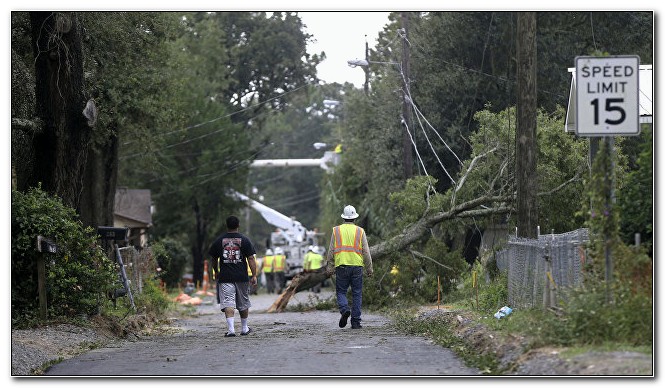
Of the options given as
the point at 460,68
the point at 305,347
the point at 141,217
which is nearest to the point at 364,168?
the point at 460,68

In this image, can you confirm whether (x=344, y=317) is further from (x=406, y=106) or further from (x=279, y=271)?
(x=279, y=271)

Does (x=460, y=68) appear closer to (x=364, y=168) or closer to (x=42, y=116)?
(x=364, y=168)

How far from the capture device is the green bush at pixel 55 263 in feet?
53.7

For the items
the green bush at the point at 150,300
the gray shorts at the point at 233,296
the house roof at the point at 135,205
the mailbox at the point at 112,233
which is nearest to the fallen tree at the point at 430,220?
the green bush at the point at 150,300

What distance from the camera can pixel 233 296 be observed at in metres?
16.8

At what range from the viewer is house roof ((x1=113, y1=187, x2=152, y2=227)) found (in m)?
43.3

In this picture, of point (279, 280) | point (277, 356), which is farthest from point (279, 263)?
point (277, 356)

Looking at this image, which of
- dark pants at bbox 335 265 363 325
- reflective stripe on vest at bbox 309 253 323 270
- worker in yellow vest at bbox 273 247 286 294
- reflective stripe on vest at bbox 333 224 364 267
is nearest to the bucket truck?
worker in yellow vest at bbox 273 247 286 294

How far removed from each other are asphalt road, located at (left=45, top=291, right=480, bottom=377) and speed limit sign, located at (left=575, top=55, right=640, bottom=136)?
8.83ft

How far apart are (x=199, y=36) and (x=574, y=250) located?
4247cm

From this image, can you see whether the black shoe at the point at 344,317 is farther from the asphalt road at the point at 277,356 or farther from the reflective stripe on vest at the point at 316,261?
the reflective stripe on vest at the point at 316,261

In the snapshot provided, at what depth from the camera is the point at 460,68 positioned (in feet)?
106

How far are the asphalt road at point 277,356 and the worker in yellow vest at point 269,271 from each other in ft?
79.5

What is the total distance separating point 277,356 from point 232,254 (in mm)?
4236
